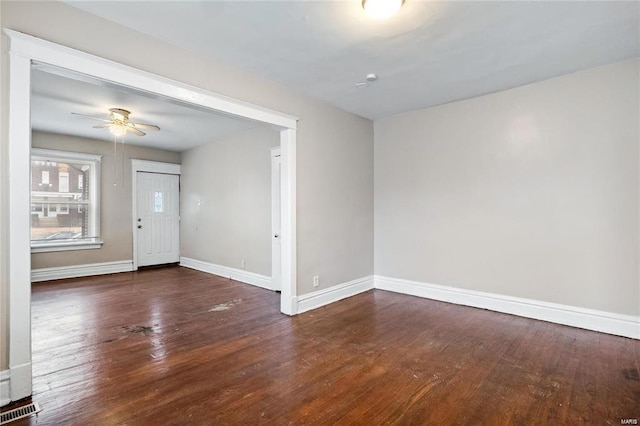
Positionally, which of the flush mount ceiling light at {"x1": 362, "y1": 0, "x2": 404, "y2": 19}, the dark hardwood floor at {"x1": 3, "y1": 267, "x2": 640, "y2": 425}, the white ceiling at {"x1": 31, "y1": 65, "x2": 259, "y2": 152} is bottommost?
the dark hardwood floor at {"x1": 3, "y1": 267, "x2": 640, "y2": 425}

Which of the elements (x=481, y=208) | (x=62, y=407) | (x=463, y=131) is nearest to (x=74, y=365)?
(x=62, y=407)

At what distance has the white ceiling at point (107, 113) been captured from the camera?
3.35 metres

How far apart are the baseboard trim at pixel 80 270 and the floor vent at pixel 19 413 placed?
4.61 m

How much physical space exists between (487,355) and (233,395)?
208 cm

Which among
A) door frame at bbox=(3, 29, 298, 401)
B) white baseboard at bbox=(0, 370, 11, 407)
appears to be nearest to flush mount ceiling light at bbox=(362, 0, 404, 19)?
door frame at bbox=(3, 29, 298, 401)

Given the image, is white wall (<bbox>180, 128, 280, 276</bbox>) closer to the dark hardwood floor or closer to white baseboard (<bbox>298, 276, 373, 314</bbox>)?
white baseboard (<bbox>298, 276, 373, 314</bbox>)

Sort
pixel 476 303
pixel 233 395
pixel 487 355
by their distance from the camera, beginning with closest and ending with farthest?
pixel 233 395
pixel 487 355
pixel 476 303

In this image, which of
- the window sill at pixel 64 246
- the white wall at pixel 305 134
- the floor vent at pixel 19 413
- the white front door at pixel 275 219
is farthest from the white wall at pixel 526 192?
the window sill at pixel 64 246

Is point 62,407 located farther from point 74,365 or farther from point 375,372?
point 375,372

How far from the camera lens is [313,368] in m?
2.37

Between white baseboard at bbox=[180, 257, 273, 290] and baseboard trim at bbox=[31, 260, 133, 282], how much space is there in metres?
1.16

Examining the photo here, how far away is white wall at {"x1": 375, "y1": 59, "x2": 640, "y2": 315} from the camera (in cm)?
298

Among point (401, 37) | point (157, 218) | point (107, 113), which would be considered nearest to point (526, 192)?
point (401, 37)

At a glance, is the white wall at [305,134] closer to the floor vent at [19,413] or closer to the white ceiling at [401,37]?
the white ceiling at [401,37]
